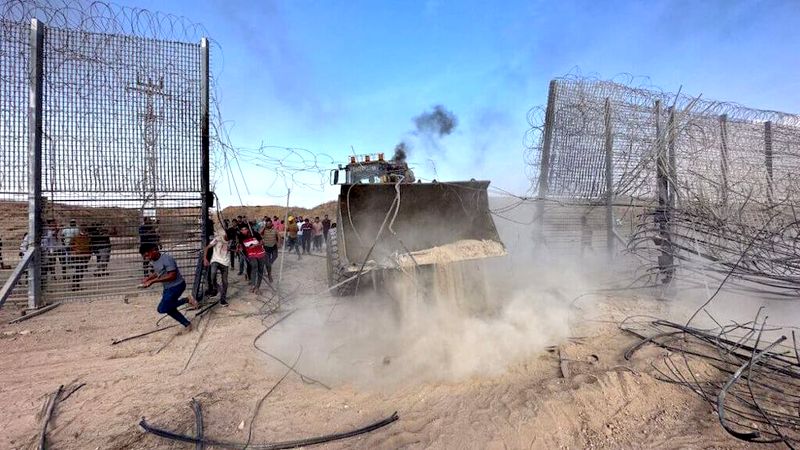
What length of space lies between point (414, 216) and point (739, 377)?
15.6 feet

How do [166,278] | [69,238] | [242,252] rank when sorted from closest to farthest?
1. [166,278]
2. [69,238]
3. [242,252]

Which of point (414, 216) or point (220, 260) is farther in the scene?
point (220, 260)

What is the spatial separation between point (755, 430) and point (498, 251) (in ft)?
12.4

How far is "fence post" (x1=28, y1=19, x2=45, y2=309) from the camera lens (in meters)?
7.02

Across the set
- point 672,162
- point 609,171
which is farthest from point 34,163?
point 672,162

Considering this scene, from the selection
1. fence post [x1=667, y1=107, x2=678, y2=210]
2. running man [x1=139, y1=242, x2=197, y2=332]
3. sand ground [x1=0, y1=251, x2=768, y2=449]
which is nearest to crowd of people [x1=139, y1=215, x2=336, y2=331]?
running man [x1=139, y1=242, x2=197, y2=332]

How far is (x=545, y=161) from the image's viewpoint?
861cm

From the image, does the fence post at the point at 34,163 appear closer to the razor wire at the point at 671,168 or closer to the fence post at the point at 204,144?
the fence post at the point at 204,144

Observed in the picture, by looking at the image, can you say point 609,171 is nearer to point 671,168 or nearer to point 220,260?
point 671,168

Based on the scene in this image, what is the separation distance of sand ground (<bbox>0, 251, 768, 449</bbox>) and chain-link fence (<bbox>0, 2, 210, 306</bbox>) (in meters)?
1.90

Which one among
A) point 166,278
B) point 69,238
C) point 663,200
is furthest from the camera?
point 69,238

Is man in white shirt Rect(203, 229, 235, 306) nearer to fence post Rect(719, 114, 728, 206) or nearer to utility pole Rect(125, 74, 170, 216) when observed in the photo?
utility pole Rect(125, 74, 170, 216)

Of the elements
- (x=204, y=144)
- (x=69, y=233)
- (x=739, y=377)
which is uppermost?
(x=204, y=144)

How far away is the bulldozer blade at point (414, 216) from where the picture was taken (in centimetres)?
689
